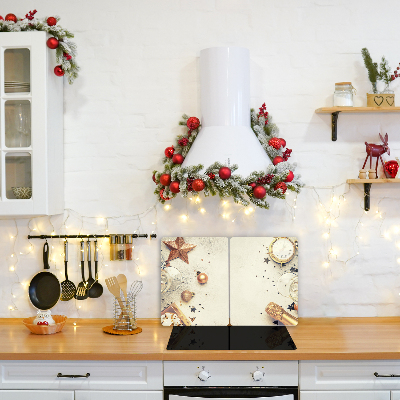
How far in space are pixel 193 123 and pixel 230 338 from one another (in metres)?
1.07

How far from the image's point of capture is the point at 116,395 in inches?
73.3

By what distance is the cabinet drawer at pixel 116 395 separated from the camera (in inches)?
73.0

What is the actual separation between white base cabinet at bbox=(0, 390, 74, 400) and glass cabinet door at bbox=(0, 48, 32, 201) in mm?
865

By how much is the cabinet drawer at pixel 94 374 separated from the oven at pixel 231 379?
0.07m

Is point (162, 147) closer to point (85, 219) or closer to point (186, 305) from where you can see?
point (85, 219)

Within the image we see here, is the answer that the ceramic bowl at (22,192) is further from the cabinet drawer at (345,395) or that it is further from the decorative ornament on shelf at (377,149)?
the decorative ornament on shelf at (377,149)

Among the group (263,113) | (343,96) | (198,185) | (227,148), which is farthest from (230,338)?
(343,96)

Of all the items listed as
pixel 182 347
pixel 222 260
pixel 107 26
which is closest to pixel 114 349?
pixel 182 347

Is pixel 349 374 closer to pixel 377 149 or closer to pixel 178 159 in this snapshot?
pixel 377 149

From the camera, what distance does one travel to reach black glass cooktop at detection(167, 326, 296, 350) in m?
1.91

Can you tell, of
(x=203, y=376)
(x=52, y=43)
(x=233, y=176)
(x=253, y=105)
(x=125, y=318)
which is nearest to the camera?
(x=203, y=376)

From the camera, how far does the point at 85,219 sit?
2320 mm

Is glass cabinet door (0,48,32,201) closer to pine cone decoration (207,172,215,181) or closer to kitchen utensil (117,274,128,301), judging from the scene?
kitchen utensil (117,274,128,301)

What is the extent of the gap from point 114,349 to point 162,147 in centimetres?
104
